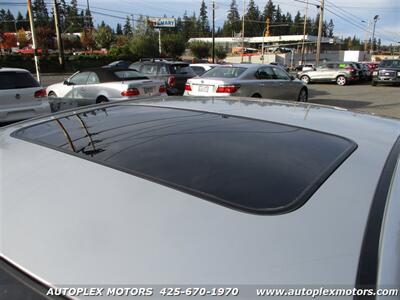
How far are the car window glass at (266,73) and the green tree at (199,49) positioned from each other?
202ft

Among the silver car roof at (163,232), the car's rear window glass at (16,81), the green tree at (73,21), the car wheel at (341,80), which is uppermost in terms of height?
the green tree at (73,21)

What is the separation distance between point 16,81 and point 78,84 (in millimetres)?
3000

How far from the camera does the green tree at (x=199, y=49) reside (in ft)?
234

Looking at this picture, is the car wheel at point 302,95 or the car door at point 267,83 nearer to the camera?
the car door at point 267,83

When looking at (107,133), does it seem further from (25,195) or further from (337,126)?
(337,126)

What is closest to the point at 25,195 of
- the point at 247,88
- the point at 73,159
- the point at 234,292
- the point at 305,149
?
the point at 73,159

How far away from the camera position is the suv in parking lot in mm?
26219

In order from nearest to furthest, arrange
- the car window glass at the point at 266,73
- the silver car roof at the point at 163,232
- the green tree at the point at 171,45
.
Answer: the silver car roof at the point at 163,232 → the car window glass at the point at 266,73 → the green tree at the point at 171,45

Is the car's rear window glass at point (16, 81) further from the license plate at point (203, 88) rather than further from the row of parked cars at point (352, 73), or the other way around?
the row of parked cars at point (352, 73)

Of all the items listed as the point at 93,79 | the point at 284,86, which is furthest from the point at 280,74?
the point at 93,79

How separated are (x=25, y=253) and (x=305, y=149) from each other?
1.18 metres

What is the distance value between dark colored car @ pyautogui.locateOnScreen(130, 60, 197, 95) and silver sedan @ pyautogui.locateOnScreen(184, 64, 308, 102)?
3.00 metres

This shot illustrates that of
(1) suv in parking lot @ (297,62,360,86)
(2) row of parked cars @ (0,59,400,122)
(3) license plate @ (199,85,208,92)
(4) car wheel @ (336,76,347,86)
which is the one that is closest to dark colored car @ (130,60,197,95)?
(2) row of parked cars @ (0,59,400,122)

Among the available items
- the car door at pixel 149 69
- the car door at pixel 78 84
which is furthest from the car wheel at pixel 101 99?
the car door at pixel 149 69
